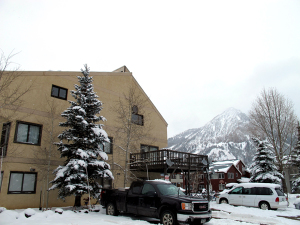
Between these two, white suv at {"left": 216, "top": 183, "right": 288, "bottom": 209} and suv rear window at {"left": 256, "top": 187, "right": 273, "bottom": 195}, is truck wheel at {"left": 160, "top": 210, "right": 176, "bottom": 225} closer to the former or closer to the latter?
white suv at {"left": 216, "top": 183, "right": 288, "bottom": 209}

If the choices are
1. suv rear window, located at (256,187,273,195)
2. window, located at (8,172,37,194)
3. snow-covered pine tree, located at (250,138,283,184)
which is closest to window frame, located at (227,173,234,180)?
snow-covered pine tree, located at (250,138,283,184)

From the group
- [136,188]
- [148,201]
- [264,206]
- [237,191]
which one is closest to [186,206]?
[148,201]

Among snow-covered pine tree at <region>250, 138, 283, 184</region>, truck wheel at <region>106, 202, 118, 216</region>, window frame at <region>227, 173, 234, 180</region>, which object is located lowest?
truck wheel at <region>106, 202, 118, 216</region>

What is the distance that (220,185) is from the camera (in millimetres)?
54125

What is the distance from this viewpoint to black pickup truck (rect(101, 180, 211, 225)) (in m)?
8.33

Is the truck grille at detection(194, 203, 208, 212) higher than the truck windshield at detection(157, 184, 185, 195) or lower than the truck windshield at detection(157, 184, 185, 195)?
lower

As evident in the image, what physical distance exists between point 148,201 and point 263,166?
20221mm

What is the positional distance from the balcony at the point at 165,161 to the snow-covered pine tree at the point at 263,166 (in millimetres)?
8674

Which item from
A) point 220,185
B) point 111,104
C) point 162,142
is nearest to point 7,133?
point 111,104

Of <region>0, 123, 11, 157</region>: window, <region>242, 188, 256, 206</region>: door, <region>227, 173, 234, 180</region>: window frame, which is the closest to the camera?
<region>0, 123, 11, 157</region>: window

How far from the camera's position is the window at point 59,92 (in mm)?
16587

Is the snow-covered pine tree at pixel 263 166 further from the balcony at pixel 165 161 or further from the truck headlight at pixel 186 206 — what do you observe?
the truck headlight at pixel 186 206

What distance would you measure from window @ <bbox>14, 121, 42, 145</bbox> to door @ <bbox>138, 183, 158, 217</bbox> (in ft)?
28.0

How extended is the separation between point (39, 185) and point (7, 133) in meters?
3.63
